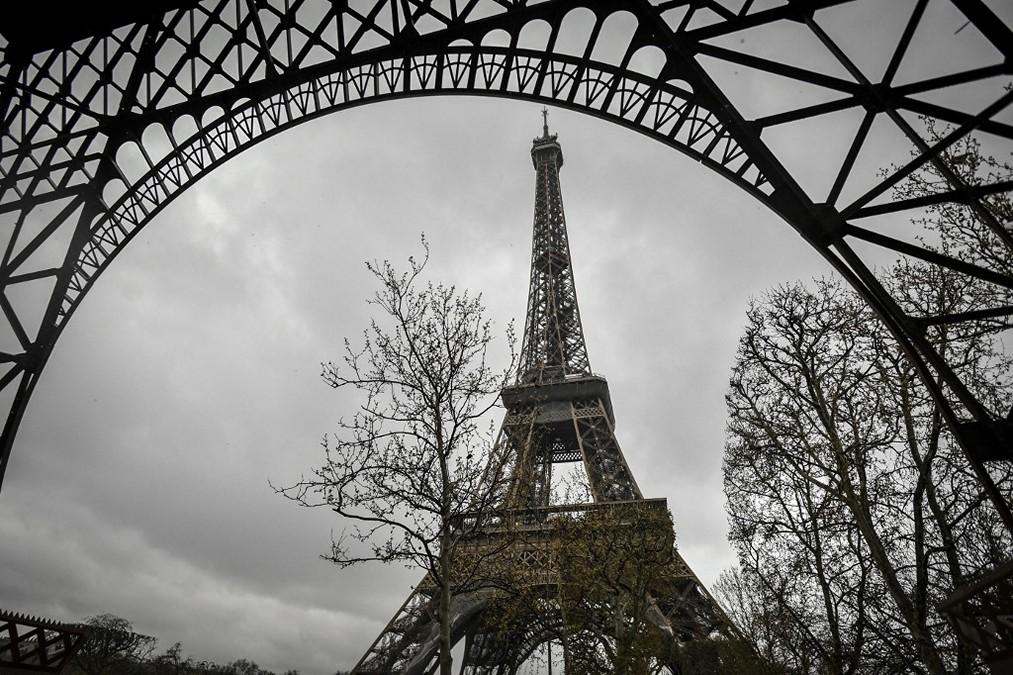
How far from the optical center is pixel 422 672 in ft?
75.9

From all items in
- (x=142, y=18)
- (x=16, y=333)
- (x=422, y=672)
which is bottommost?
(x=422, y=672)

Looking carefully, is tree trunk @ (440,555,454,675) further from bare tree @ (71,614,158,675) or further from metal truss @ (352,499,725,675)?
bare tree @ (71,614,158,675)

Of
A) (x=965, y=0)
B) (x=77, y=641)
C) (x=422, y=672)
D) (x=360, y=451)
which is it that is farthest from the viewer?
(x=422, y=672)

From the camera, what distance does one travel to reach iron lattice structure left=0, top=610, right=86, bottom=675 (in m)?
5.33

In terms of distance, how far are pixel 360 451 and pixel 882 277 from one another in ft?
33.4

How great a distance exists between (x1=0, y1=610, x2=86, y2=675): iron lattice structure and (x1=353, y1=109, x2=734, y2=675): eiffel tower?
6259mm

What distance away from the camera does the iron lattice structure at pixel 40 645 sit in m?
5.33

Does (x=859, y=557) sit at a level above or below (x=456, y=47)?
below

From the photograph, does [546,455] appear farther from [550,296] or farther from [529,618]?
[529,618]

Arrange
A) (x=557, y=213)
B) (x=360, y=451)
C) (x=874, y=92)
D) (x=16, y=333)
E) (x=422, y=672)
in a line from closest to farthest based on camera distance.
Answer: (x=874, y=92) → (x=16, y=333) → (x=360, y=451) → (x=422, y=672) → (x=557, y=213)

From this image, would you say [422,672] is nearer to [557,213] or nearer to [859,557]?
[859,557]

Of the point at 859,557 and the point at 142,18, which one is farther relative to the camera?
the point at 142,18

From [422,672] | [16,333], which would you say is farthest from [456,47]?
[422,672]

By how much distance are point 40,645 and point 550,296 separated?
47.0 metres
